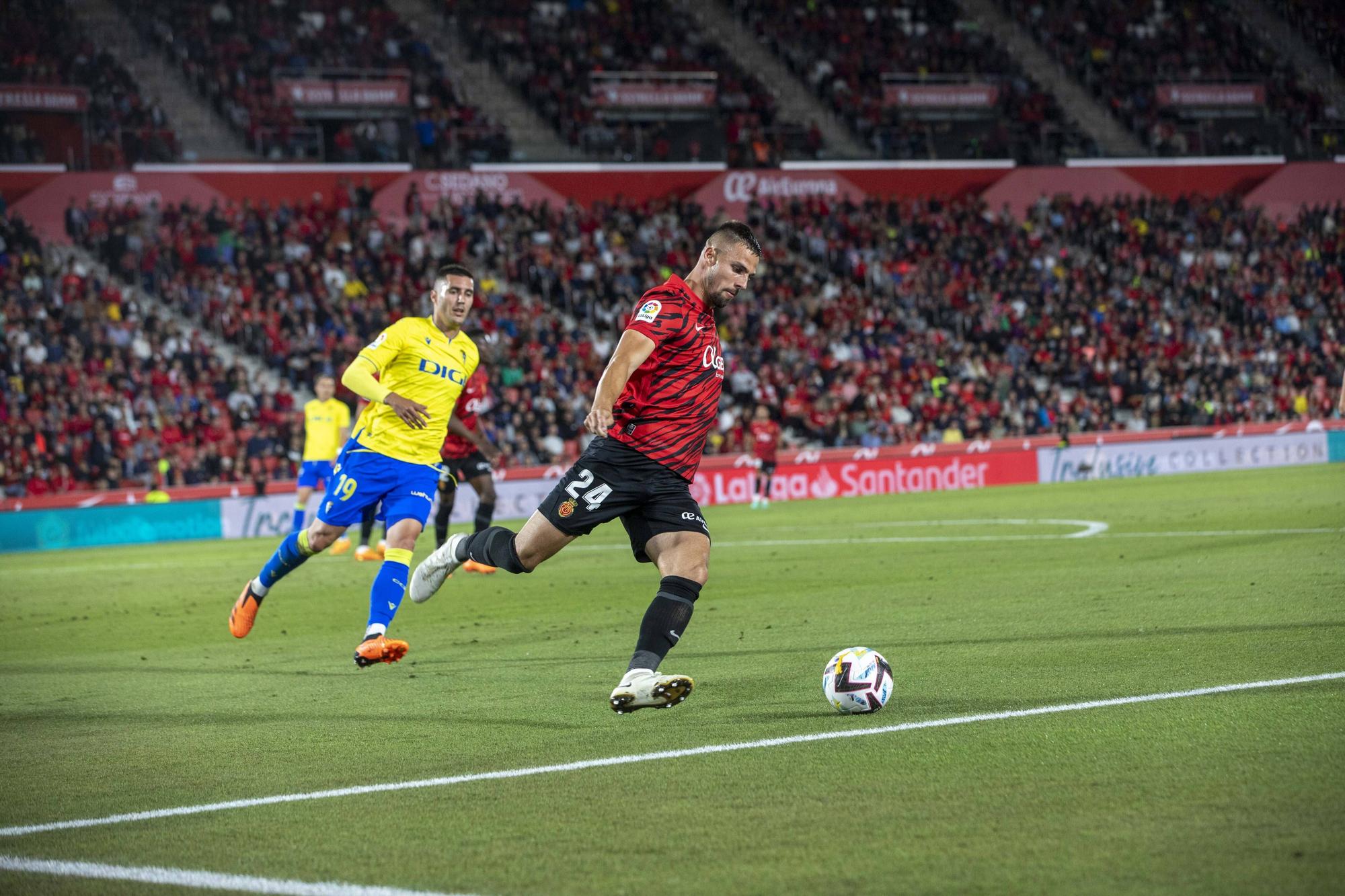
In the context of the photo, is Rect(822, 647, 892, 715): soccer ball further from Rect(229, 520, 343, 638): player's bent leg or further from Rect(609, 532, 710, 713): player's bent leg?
Rect(229, 520, 343, 638): player's bent leg

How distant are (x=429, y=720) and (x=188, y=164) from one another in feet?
93.5

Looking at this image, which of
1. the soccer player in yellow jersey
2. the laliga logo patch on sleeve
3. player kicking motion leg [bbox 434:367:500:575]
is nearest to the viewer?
the laliga logo patch on sleeve

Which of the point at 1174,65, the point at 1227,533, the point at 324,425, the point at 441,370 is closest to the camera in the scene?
the point at 441,370

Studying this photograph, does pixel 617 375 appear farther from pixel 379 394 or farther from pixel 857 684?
pixel 379 394

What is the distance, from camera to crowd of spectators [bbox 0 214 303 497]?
25156 mm

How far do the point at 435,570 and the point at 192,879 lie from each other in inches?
160

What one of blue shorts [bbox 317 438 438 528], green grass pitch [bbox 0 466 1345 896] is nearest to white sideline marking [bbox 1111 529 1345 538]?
green grass pitch [bbox 0 466 1345 896]

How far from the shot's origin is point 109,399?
26156 mm

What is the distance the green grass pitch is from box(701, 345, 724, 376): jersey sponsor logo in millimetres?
1658

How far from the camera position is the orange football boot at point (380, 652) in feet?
27.5

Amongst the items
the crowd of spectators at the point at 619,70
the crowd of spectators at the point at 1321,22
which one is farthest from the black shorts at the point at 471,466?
the crowd of spectators at the point at 1321,22

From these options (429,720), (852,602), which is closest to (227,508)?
(852,602)

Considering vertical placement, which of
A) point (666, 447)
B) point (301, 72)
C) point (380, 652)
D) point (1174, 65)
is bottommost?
point (380, 652)

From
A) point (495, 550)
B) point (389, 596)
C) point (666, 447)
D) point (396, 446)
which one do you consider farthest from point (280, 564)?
point (666, 447)
